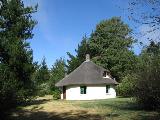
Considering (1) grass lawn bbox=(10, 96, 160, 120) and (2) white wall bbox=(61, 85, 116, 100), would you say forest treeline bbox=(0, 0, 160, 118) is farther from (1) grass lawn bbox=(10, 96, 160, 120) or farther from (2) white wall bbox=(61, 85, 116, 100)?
(2) white wall bbox=(61, 85, 116, 100)

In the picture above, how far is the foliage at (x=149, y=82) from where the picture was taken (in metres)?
26.2

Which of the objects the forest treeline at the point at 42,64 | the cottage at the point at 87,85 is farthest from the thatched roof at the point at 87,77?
the forest treeline at the point at 42,64

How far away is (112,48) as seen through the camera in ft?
240

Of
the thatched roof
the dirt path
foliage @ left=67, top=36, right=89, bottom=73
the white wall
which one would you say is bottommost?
the dirt path

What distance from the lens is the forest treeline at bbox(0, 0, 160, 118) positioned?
1060 inches

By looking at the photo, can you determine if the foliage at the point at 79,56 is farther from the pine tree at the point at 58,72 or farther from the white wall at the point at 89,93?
the white wall at the point at 89,93

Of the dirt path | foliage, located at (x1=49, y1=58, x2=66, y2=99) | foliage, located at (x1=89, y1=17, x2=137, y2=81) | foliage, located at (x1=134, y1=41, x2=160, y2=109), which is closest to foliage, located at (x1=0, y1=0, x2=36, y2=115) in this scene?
the dirt path

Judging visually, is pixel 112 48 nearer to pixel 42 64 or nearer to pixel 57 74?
pixel 57 74

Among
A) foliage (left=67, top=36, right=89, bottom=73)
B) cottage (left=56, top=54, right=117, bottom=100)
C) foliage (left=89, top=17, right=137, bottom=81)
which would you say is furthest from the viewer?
foliage (left=67, top=36, right=89, bottom=73)

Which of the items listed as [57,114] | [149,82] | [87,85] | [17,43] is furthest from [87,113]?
[87,85]

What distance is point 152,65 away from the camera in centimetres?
2742

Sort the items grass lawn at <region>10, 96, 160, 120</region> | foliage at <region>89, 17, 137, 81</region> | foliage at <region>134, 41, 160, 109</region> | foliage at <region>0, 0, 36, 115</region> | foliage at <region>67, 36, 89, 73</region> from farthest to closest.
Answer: foliage at <region>67, 36, 89, 73</region>
foliage at <region>89, 17, 137, 81</region>
foliage at <region>0, 0, 36, 115</region>
foliage at <region>134, 41, 160, 109</region>
grass lawn at <region>10, 96, 160, 120</region>

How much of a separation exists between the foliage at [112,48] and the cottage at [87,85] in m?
8.26

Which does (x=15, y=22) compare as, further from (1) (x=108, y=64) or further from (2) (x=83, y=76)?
(1) (x=108, y=64)
